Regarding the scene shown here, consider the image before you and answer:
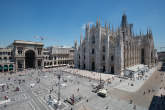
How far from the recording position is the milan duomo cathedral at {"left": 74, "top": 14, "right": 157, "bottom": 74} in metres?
40.1

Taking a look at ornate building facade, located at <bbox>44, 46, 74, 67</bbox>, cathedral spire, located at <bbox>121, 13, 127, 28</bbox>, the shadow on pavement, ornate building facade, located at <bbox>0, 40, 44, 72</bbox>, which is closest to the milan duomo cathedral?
cathedral spire, located at <bbox>121, 13, 127, 28</bbox>

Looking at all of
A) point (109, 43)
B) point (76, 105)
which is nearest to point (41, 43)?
point (109, 43)

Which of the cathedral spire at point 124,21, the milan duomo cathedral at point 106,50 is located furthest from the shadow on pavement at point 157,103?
the cathedral spire at point 124,21

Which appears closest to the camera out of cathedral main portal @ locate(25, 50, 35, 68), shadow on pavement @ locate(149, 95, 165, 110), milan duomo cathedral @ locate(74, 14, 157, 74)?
shadow on pavement @ locate(149, 95, 165, 110)

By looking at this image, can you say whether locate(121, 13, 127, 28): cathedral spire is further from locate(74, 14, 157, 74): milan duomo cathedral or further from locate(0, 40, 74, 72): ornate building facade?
locate(0, 40, 74, 72): ornate building facade

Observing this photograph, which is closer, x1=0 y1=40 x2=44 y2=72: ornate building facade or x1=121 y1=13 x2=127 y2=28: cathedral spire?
x1=0 y1=40 x2=44 y2=72: ornate building facade

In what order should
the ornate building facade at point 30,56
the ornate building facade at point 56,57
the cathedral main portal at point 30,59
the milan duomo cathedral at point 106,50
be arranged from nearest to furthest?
the milan duomo cathedral at point 106,50 → the ornate building facade at point 30,56 → the cathedral main portal at point 30,59 → the ornate building facade at point 56,57

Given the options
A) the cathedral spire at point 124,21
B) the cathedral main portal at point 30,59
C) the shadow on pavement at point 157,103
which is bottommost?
the shadow on pavement at point 157,103

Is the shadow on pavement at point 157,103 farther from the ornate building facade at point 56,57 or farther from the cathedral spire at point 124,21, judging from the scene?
the ornate building facade at point 56,57

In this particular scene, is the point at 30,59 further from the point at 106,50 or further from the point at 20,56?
the point at 106,50

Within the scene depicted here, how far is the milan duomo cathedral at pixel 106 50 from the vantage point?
40.1 meters

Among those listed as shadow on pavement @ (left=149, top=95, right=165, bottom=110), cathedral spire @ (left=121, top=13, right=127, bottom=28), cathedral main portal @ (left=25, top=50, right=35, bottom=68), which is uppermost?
cathedral spire @ (left=121, top=13, right=127, bottom=28)

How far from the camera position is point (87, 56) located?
52.0 meters

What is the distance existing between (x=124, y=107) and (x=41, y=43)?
5646 cm
